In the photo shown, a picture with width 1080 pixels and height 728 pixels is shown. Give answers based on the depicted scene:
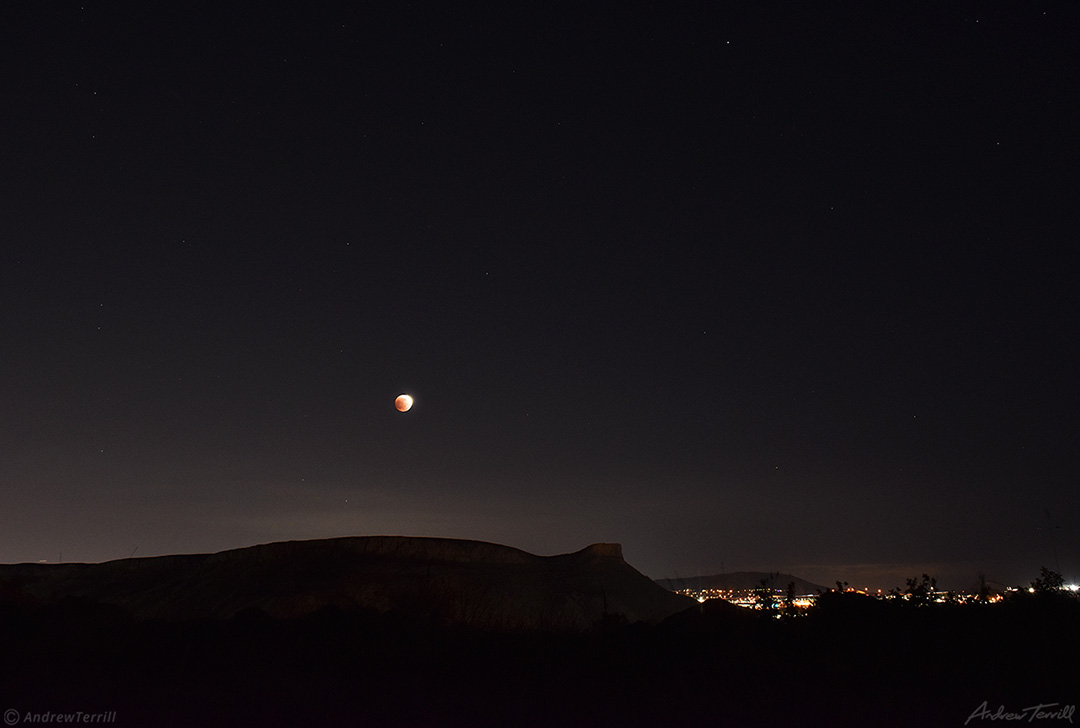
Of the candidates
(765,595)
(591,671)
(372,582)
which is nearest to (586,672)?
(591,671)

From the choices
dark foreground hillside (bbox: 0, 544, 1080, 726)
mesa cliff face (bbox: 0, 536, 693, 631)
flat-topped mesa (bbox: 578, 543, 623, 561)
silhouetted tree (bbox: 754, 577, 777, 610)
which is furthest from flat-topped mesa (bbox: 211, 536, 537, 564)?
silhouetted tree (bbox: 754, 577, 777, 610)

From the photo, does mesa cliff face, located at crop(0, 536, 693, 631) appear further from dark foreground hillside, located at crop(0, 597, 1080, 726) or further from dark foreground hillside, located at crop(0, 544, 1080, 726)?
dark foreground hillside, located at crop(0, 597, 1080, 726)

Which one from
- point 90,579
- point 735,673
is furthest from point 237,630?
point 90,579

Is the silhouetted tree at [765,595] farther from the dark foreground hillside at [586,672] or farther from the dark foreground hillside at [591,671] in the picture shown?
the dark foreground hillside at [586,672]

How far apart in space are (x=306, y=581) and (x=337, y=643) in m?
35.1

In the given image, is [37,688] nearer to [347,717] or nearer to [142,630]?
[347,717]

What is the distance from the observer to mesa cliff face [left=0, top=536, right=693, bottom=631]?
155 ft
